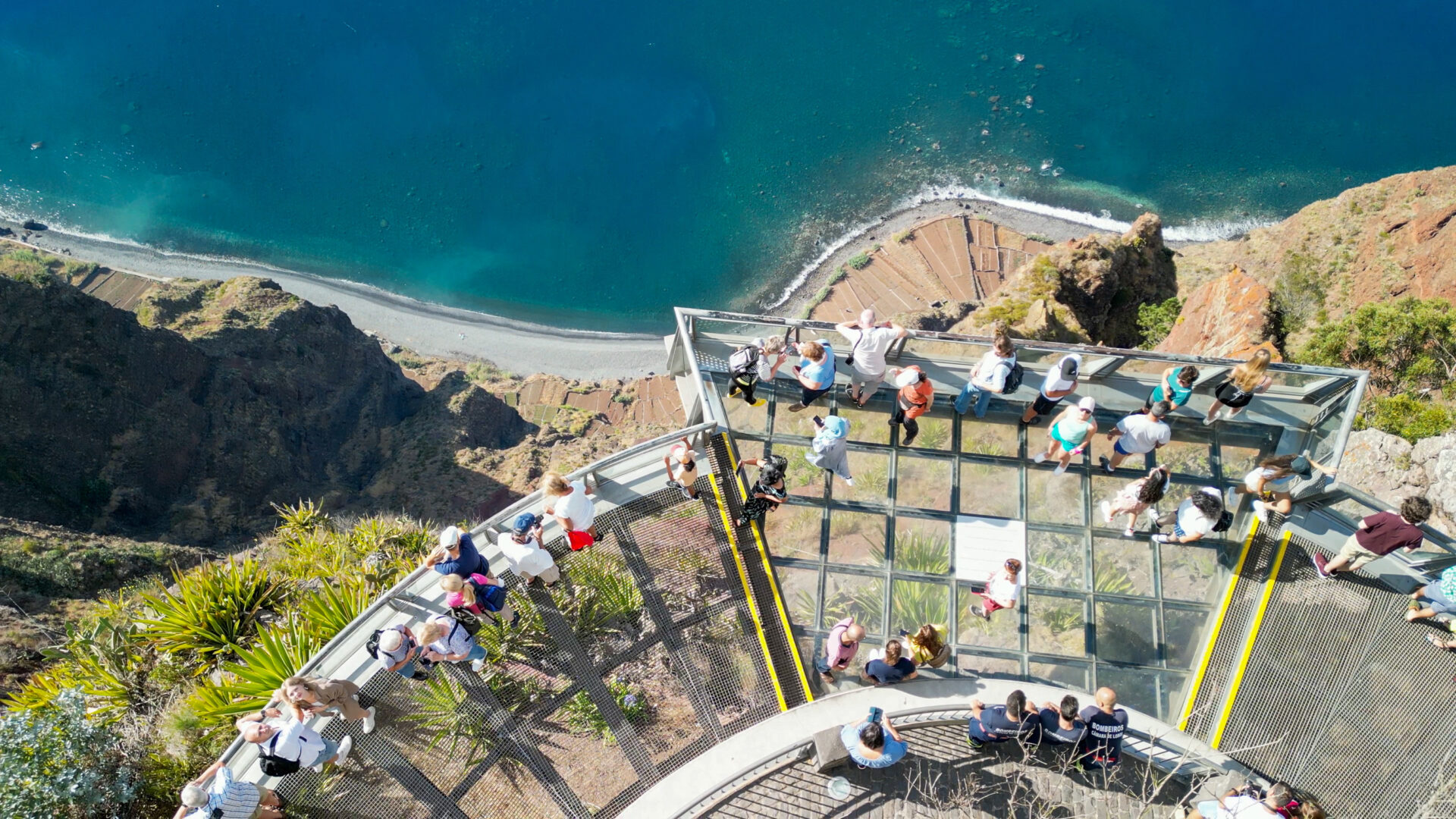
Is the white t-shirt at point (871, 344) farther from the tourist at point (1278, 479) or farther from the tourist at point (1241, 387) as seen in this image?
the tourist at point (1278, 479)

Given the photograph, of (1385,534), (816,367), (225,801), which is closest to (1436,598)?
(1385,534)

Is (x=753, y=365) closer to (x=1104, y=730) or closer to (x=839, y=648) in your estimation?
→ (x=839, y=648)

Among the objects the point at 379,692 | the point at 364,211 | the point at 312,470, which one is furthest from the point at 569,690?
the point at 364,211

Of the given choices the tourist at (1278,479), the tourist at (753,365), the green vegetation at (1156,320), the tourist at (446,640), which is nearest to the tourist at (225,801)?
the tourist at (446,640)

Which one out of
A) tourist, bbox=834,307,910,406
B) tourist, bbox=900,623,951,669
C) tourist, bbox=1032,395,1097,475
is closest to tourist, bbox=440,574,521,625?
tourist, bbox=900,623,951,669

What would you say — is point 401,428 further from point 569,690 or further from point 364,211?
point 569,690

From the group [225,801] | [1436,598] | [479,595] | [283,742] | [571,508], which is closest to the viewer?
[225,801]

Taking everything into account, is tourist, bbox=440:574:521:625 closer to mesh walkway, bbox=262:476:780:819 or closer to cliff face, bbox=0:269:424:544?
mesh walkway, bbox=262:476:780:819
